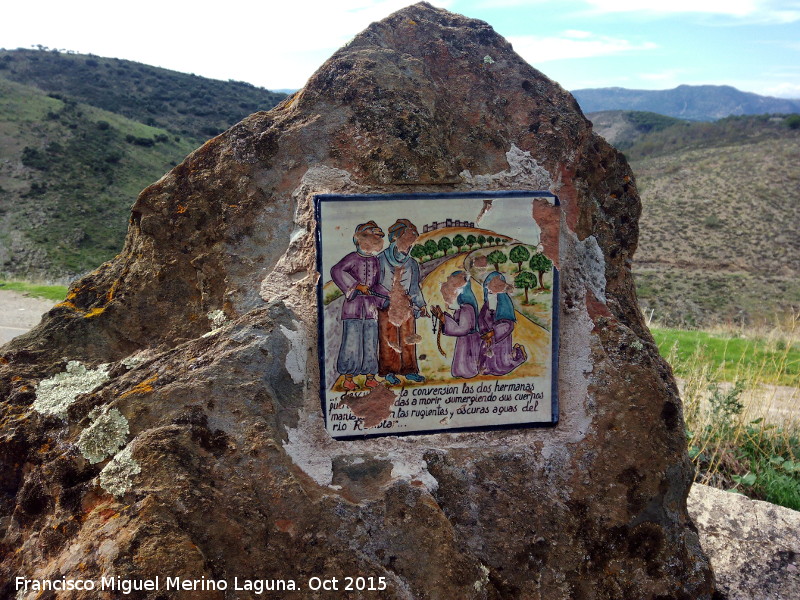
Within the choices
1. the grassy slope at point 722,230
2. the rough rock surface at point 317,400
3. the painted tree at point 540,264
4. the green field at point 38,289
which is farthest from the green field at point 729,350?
the green field at point 38,289

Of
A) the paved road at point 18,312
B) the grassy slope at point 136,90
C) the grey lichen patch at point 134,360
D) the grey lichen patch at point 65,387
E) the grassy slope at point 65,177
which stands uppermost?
the grassy slope at point 136,90

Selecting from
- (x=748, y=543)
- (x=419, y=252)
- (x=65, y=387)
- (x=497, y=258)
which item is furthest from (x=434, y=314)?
(x=748, y=543)

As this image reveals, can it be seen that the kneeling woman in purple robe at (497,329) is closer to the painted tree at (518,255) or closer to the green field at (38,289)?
the painted tree at (518,255)

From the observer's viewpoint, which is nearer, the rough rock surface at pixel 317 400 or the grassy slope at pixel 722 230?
the rough rock surface at pixel 317 400

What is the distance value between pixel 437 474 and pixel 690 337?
7.44m

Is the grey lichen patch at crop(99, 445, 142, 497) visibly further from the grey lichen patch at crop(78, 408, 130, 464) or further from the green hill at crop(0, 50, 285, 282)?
the green hill at crop(0, 50, 285, 282)

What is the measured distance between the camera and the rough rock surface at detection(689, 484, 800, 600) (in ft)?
10.6

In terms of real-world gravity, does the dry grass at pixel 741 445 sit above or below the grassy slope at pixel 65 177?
below

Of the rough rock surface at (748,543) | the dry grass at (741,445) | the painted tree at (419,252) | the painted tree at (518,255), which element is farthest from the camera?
the dry grass at (741,445)

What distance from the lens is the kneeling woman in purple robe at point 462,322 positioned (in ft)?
9.53

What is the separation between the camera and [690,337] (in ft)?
29.7

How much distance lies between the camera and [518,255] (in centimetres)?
296

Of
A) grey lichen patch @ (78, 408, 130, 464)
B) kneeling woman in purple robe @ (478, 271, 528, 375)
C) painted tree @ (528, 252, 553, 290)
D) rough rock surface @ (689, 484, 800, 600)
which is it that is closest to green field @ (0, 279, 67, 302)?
grey lichen patch @ (78, 408, 130, 464)

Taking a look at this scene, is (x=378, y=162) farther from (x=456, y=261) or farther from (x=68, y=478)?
(x=68, y=478)
